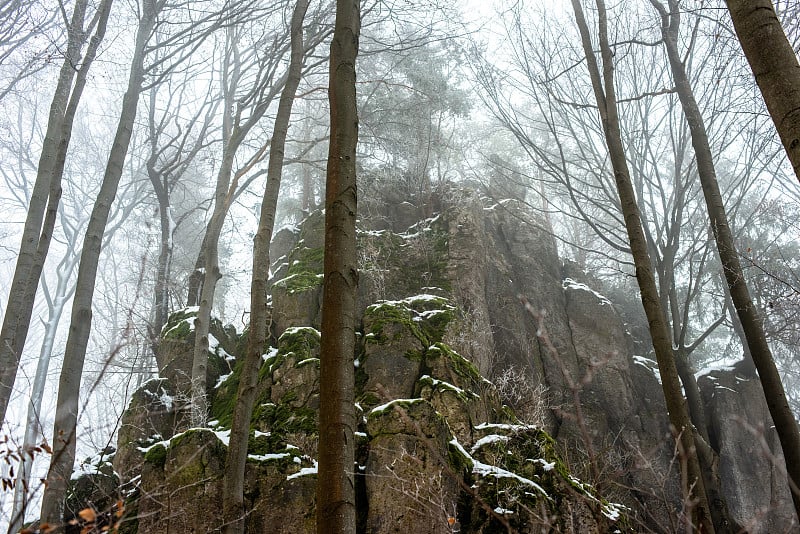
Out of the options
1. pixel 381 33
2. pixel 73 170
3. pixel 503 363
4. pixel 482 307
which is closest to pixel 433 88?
pixel 381 33

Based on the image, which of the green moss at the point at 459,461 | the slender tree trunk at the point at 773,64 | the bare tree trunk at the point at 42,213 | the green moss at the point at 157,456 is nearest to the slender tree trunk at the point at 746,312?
the green moss at the point at 459,461

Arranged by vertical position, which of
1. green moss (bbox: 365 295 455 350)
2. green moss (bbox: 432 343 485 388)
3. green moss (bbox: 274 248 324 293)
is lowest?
green moss (bbox: 432 343 485 388)

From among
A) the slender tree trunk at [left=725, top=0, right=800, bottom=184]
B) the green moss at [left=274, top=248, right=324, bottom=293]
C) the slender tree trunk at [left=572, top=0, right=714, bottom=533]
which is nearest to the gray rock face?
the slender tree trunk at [left=572, top=0, right=714, bottom=533]

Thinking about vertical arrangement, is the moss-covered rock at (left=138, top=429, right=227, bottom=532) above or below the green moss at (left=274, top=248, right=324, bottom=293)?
below

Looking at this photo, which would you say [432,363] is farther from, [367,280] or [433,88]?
[433,88]

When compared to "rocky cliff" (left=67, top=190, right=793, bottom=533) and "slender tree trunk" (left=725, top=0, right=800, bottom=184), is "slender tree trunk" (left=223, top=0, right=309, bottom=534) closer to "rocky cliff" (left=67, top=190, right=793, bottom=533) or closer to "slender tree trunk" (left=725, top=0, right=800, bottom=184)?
"rocky cliff" (left=67, top=190, right=793, bottom=533)

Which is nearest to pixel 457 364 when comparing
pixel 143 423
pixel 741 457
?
pixel 143 423

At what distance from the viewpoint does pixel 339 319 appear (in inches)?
128

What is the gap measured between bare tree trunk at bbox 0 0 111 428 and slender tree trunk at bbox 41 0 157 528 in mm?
536

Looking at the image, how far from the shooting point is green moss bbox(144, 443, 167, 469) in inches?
247

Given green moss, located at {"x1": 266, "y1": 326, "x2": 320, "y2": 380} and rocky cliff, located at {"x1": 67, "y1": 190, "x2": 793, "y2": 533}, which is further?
green moss, located at {"x1": 266, "y1": 326, "x2": 320, "y2": 380}

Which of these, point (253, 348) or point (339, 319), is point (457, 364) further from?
point (339, 319)

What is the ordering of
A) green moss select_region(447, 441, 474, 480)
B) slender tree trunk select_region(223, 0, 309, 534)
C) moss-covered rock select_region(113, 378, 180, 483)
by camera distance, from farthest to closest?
moss-covered rock select_region(113, 378, 180, 483), green moss select_region(447, 441, 474, 480), slender tree trunk select_region(223, 0, 309, 534)

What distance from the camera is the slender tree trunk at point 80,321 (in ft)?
17.1
